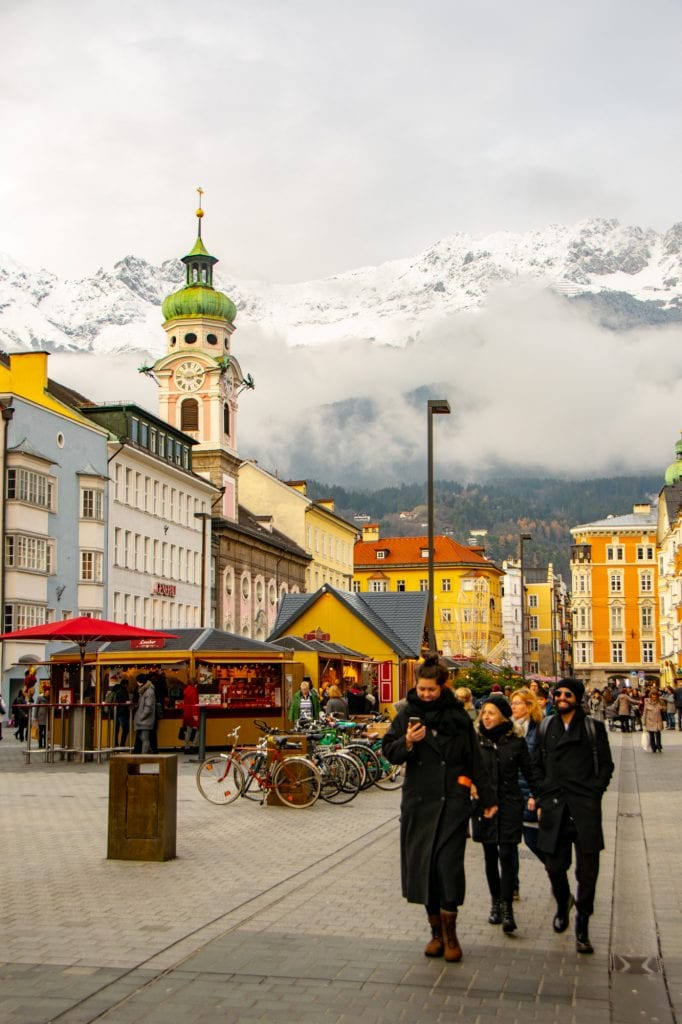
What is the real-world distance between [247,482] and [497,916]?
8900cm

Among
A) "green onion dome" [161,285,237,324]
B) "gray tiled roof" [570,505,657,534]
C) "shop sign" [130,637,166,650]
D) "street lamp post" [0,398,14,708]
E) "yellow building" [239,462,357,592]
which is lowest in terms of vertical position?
"shop sign" [130,637,166,650]

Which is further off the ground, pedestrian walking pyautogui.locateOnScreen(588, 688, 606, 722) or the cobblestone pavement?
pedestrian walking pyautogui.locateOnScreen(588, 688, 606, 722)

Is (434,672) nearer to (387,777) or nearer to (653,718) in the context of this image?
(387,777)

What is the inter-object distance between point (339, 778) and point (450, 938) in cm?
1170

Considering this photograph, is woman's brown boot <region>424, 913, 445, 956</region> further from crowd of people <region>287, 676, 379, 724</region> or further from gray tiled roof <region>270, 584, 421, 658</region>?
gray tiled roof <region>270, 584, 421, 658</region>

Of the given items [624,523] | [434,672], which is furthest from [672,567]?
[434,672]

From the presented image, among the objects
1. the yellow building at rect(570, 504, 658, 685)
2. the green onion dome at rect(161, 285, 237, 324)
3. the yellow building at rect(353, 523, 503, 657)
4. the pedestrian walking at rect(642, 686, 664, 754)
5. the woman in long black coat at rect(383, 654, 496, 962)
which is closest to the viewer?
the woman in long black coat at rect(383, 654, 496, 962)

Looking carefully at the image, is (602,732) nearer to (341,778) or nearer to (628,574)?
(341,778)

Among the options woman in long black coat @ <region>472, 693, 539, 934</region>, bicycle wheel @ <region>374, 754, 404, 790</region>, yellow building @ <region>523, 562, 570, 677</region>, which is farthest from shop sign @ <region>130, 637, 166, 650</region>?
yellow building @ <region>523, 562, 570, 677</region>

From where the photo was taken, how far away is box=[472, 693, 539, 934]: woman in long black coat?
9703mm

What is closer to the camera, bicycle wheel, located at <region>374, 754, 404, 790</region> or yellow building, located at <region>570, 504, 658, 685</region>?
bicycle wheel, located at <region>374, 754, 404, 790</region>

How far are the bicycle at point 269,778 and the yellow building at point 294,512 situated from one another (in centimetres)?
7296

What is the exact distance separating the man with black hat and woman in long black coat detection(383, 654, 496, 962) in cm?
80

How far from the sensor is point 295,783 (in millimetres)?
18844
